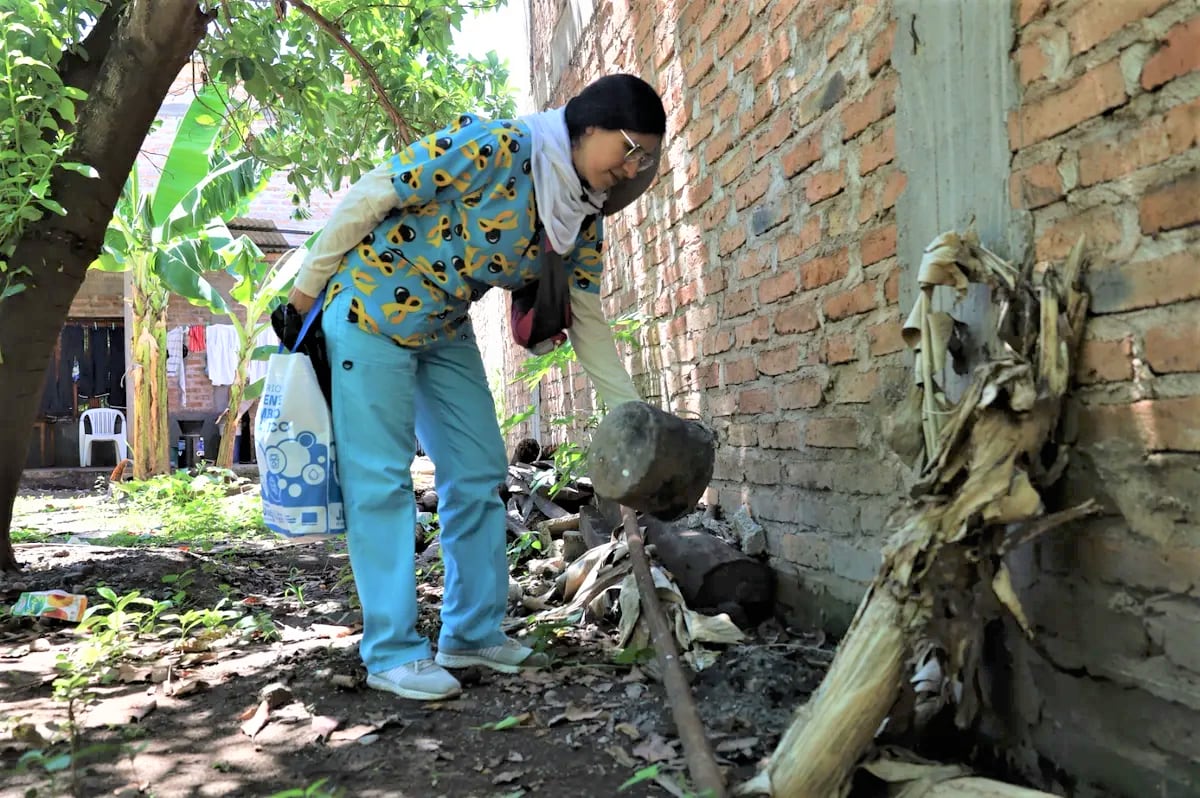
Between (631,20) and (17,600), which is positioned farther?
(631,20)

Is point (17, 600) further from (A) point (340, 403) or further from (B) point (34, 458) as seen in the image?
(B) point (34, 458)

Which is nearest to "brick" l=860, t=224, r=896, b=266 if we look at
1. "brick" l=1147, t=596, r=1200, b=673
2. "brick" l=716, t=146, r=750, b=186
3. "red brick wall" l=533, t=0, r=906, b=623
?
"red brick wall" l=533, t=0, r=906, b=623

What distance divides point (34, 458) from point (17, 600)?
36.9ft

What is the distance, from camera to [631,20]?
429 centimetres

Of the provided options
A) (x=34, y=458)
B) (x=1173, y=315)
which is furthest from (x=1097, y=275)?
(x=34, y=458)

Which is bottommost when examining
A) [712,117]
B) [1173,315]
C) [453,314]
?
[1173,315]

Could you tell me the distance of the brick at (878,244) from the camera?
7.36ft

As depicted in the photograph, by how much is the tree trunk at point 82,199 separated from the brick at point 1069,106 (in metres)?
3.78

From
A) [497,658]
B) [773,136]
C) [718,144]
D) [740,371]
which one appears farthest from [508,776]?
[718,144]

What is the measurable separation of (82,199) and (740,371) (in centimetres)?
315

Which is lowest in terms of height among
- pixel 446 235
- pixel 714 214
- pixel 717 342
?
pixel 717 342

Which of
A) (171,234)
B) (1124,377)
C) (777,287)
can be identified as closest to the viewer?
(1124,377)

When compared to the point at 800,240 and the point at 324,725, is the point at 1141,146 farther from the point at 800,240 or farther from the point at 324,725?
the point at 324,725

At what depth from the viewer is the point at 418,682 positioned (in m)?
2.37
